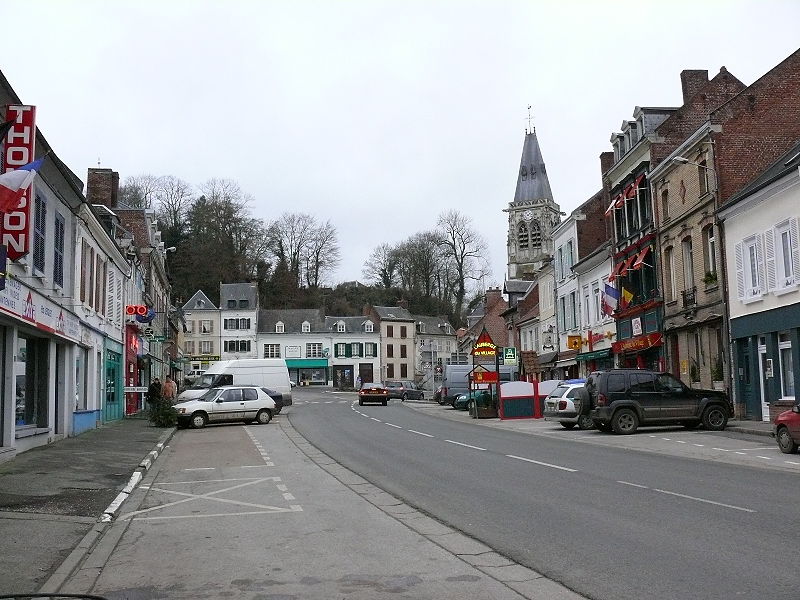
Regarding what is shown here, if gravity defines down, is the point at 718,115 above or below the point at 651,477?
above

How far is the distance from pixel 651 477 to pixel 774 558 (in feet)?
21.2

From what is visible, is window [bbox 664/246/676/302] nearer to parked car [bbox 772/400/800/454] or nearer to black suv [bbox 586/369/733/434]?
black suv [bbox 586/369/733/434]

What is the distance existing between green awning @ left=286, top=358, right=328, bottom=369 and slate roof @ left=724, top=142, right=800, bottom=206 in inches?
2994

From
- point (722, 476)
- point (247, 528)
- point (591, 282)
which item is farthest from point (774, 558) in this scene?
point (591, 282)

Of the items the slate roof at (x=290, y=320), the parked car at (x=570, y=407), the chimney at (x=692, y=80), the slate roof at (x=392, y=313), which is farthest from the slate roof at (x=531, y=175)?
the parked car at (x=570, y=407)

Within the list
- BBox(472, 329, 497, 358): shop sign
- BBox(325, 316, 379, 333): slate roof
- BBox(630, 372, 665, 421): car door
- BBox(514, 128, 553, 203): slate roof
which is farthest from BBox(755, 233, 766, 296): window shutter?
BBox(325, 316, 379, 333): slate roof

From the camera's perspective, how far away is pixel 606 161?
45688 mm

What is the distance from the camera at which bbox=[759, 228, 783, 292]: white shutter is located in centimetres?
2653

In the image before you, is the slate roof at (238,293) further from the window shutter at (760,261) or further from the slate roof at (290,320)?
the window shutter at (760,261)

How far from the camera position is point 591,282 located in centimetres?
4531

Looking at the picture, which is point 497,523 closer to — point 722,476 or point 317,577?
point 317,577

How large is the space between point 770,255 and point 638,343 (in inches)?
441

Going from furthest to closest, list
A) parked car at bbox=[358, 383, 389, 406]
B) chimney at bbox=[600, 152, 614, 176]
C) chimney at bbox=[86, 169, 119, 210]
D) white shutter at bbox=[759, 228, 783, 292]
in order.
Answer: parked car at bbox=[358, 383, 389, 406] < chimney at bbox=[600, 152, 614, 176] < chimney at bbox=[86, 169, 119, 210] < white shutter at bbox=[759, 228, 783, 292]

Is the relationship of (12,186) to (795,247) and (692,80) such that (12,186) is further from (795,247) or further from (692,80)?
(692,80)
